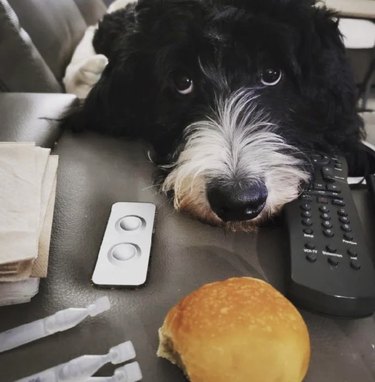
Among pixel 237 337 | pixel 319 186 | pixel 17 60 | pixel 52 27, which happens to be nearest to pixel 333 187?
pixel 319 186

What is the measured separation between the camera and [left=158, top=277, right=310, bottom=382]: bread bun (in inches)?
20.4

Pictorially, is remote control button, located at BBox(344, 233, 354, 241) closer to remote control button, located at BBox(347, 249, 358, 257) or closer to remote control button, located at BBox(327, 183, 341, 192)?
remote control button, located at BBox(347, 249, 358, 257)

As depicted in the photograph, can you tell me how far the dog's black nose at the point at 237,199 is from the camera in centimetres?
84

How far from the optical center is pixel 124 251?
74 centimetres

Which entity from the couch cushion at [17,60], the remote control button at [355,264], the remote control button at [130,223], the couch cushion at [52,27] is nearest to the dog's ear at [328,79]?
the remote control button at [355,264]

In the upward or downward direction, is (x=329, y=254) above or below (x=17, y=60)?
above

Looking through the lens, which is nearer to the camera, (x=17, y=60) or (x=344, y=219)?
(x=344, y=219)

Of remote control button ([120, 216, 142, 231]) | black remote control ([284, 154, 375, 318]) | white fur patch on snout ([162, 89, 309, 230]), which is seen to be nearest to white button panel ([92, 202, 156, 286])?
remote control button ([120, 216, 142, 231])

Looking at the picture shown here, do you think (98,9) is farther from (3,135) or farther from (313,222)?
(313,222)

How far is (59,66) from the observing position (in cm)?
Result: 172

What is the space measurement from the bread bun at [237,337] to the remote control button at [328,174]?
0.38m

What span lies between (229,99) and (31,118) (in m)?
0.47

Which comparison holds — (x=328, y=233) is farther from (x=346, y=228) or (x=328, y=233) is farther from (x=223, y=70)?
(x=223, y=70)

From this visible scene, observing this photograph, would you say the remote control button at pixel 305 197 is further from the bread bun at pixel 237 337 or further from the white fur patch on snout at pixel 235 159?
the bread bun at pixel 237 337
